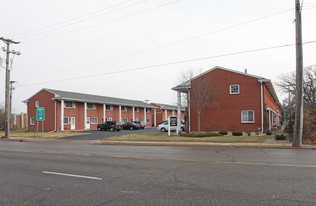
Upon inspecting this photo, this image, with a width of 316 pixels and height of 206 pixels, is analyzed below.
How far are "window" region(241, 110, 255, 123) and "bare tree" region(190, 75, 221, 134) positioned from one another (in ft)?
10.8

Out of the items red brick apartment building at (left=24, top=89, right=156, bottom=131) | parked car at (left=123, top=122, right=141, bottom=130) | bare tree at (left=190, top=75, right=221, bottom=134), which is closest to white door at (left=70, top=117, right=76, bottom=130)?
red brick apartment building at (left=24, top=89, right=156, bottom=131)

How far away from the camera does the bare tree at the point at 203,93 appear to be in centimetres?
2785

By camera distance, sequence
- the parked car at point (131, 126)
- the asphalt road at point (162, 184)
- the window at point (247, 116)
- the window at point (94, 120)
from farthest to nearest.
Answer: the window at point (94, 120)
the parked car at point (131, 126)
the window at point (247, 116)
the asphalt road at point (162, 184)

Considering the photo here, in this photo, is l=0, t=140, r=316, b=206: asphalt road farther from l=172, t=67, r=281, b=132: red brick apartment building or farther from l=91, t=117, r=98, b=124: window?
l=91, t=117, r=98, b=124: window

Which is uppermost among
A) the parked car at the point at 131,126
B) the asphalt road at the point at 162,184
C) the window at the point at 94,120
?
the window at the point at 94,120

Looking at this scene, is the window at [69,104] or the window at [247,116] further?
the window at [69,104]

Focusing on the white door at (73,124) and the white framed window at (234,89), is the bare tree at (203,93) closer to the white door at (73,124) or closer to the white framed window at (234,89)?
the white framed window at (234,89)

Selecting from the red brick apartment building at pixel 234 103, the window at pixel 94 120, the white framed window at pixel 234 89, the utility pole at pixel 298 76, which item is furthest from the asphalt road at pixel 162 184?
the window at pixel 94 120

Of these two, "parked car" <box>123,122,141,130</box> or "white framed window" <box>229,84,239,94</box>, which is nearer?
"white framed window" <box>229,84,239,94</box>

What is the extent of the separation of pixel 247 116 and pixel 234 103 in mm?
1903

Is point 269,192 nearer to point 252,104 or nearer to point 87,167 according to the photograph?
point 87,167

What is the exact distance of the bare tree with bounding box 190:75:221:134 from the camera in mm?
27847

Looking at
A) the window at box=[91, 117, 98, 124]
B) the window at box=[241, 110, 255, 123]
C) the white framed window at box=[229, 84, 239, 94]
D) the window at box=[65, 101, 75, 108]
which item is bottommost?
the window at box=[91, 117, 98, 124]

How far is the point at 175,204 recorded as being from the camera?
5184 mm
